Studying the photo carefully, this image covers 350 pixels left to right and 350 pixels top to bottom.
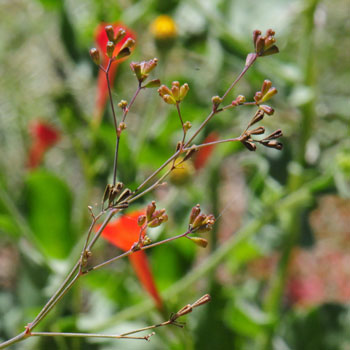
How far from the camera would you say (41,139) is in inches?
26.0

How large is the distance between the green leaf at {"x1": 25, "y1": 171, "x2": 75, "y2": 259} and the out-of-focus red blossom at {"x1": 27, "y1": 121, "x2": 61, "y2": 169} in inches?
4.2

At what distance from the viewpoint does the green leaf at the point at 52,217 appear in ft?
1.84

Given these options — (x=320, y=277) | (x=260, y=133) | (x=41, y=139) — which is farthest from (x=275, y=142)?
(x=320, y=277)

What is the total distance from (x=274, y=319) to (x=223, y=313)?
0.14 ft

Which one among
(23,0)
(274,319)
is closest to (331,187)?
(274,319)

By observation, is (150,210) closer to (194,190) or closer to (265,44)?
(265,44)

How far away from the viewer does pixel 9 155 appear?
1.04m

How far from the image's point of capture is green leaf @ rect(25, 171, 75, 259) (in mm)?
560

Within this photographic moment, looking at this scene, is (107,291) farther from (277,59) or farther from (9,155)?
(9,155)

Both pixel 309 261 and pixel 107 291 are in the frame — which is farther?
pixel 309 261

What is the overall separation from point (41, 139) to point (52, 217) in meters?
0.12

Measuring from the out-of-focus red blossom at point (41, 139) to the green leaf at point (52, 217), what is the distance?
0.35 ft

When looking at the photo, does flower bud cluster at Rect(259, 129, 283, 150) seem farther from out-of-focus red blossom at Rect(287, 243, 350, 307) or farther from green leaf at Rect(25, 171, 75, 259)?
out-of-focus red blossom at Rect(287, 243, 350, 307)

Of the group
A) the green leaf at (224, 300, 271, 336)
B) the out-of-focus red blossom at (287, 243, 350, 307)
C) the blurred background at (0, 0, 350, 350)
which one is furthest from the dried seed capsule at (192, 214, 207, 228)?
the out-of-focus red blossom at (287, 243, 350, 307)
